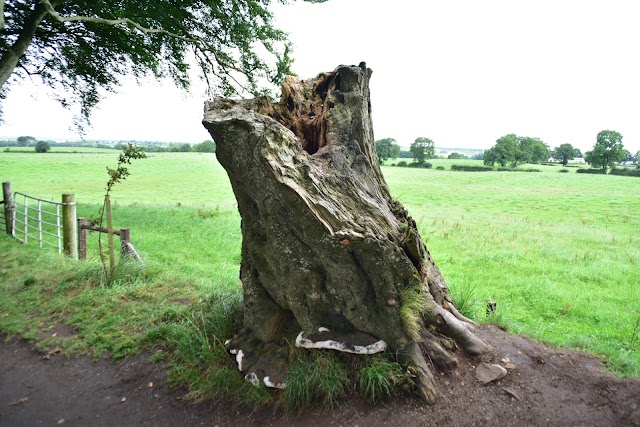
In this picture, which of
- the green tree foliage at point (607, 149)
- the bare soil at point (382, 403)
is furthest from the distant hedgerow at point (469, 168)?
the bare soil at point (382, 403)

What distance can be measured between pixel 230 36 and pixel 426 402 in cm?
1551

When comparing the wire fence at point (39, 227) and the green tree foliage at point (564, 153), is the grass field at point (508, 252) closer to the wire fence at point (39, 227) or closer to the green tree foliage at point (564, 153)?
the wire fence at point (39, 227)

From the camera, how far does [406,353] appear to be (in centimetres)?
421

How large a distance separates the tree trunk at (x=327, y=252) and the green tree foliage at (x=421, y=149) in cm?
6916

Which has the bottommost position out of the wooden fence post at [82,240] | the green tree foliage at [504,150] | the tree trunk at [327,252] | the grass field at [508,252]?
the grass field at [508,252]

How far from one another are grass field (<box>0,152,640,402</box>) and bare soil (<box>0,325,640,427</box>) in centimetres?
60

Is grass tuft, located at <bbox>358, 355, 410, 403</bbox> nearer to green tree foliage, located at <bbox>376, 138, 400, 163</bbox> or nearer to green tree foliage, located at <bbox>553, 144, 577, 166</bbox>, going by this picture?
green tree foliage, located at <bbox>376, 138, 400, 163</bbox>

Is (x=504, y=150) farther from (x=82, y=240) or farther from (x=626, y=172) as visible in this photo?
(x=82, y=240)

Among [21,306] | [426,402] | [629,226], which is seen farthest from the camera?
[629,226]

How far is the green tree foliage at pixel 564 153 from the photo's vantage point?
7306 cm

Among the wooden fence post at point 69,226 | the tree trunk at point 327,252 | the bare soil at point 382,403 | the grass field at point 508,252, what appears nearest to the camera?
the bare soil at point 382,403

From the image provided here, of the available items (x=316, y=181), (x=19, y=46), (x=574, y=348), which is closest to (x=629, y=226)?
(x=574, y=348)

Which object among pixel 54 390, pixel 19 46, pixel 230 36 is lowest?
pixel 54 390

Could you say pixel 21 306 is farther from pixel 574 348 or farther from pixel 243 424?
pixel 574 348
